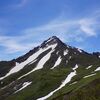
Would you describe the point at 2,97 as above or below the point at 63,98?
above

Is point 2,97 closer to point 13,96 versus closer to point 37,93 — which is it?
point 13,96

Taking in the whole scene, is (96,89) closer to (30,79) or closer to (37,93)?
(37,93)

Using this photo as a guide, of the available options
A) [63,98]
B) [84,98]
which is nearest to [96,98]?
[84,98]

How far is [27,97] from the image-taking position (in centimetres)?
14175

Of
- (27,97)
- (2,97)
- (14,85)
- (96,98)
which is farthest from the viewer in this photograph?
(14,85)

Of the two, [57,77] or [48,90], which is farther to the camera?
[57,77]

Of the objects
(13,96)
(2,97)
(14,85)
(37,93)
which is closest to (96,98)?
(37,93)

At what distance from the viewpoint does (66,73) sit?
17850 cm

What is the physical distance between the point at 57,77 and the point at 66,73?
32.8 feet

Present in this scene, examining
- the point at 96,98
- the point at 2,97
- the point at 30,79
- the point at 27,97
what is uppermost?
the point at 30,79

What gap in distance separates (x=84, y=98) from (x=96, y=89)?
447 centimetres

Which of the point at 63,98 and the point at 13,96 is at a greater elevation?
the point at 13,96

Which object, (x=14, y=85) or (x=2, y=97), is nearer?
(x=2, y=97)

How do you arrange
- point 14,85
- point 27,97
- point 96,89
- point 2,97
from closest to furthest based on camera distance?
point 96,89 → point 27,97 → point 2,97 → point 14,85
